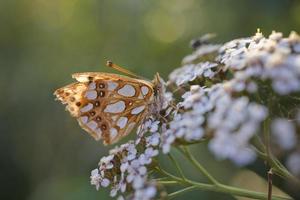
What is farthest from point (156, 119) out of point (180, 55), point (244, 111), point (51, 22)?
point (51, 22)

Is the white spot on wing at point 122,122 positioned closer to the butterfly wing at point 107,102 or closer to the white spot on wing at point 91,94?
the butterfly wing at point 107,102

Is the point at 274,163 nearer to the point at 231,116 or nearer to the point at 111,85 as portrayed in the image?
the point at 231,116

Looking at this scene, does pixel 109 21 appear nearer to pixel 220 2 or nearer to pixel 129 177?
pixel 220 2

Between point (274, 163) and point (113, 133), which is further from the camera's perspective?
point (113, 133)

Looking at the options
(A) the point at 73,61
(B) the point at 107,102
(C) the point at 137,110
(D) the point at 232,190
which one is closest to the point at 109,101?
(B) the point at 107,102

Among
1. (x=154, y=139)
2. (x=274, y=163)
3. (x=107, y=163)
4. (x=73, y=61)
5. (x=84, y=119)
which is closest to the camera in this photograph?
(x=274, y=163)

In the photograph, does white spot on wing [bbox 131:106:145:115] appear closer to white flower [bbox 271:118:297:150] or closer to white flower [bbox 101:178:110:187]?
white flower [bbox 101:178:110:187]
